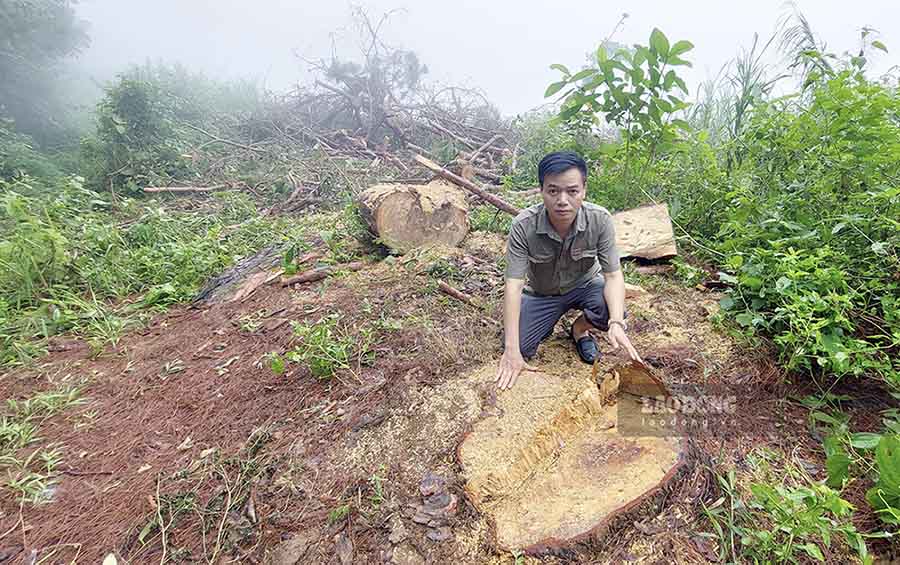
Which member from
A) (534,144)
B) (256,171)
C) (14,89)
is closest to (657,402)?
(534,144)

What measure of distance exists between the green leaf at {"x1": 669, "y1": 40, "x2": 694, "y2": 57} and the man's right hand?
8.84 feet

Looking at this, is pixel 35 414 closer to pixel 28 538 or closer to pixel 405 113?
pixel 28 538

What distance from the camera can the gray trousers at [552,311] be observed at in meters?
2.36

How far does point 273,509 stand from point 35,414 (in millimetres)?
1768

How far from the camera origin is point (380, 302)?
3064 millimetres

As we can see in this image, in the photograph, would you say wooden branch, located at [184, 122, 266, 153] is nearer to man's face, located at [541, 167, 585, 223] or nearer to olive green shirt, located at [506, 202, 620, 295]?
olive green shirt, located at [506, 202, 620, 295]

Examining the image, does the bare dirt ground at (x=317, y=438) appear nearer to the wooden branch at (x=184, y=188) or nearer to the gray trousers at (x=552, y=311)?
the gray trousers at (x=552, y=311)

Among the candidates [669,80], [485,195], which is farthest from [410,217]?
[669,80]

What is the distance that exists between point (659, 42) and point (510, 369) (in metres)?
2.79

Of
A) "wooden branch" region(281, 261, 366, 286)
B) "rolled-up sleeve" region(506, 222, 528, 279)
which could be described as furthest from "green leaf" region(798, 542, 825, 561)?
"wooden branch" region(281, 261, 366, 286)

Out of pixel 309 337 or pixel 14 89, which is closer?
pixel 309 337

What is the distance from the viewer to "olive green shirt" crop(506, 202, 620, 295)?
2.14m

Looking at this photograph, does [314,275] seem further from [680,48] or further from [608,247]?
[680,48]

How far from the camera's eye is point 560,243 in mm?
2180
